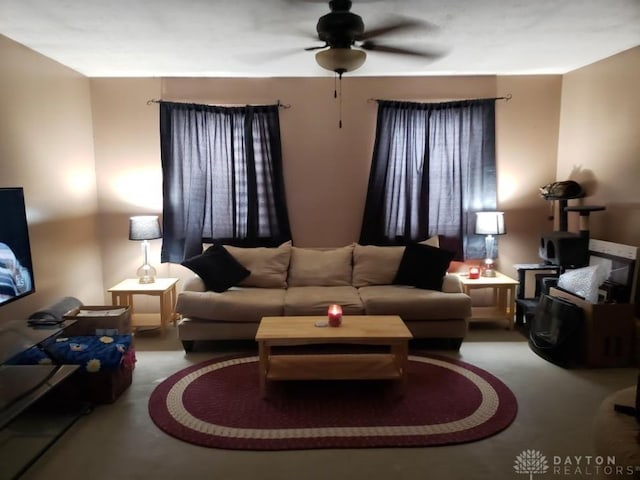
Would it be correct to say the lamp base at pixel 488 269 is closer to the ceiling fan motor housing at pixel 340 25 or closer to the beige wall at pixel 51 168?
the ceiling fan motor housing at pixel 340 25

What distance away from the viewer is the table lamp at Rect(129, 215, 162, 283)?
412 centimetres

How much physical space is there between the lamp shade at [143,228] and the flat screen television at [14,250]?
1076 mm

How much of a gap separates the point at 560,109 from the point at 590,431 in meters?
3.24

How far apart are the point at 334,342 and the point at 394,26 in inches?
82.0

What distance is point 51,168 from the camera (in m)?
3.71

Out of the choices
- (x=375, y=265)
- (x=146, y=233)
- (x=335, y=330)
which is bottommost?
(x=335, y=330)

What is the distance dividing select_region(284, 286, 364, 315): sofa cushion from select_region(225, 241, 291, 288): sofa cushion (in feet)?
0.95

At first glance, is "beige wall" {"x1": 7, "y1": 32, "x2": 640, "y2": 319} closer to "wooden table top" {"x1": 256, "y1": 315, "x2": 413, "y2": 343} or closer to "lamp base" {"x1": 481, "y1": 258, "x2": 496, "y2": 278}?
"lamp base" {"x1": 481, "y1": 258, "x2": 496, "y2": 278}

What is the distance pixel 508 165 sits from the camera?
15.0ft

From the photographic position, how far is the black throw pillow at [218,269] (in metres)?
3.86

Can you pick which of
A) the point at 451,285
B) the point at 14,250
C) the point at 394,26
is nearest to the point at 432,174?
the point at 451,285

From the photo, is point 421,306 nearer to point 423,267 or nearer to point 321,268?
point 423,267

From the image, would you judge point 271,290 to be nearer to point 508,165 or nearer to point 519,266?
point 519,266

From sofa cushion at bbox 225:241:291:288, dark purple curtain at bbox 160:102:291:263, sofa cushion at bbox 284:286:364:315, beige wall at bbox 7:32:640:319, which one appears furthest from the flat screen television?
sofa cushion at bbox 284:286:364:315
